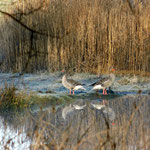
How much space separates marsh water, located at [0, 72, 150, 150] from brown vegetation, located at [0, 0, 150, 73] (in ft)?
1.54

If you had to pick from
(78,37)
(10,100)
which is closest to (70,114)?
(10,100)

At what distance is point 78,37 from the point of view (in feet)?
31.2

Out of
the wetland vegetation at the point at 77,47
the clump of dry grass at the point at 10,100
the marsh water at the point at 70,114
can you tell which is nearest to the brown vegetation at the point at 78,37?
the wetland vegetation at the point at 77,47

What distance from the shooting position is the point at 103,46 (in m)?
9.30

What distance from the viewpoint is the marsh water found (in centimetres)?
386

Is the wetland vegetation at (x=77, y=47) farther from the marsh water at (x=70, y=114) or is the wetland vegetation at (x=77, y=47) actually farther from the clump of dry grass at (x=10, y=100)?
the clump of dry grass at (x=10, y=100)

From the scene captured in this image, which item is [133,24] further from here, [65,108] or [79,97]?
[65,108]

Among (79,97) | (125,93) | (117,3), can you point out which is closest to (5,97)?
(79,97)

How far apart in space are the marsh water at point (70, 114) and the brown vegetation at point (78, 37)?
1.54 ft

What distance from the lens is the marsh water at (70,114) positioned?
3863mm

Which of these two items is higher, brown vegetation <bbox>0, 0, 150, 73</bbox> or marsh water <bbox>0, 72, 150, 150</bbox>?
brown vegetation <bbox>0, 0, 150, 73</bbox>

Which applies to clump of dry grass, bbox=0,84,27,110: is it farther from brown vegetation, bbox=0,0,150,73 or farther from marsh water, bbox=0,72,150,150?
brown vegetation, bbox=0,0,150,73

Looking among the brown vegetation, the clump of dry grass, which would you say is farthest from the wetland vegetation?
the clump of dry grass

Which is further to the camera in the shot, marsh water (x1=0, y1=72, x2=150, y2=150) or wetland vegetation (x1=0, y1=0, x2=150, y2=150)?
wetland vegetation (x1=0, y1=0, x2=150, y2=150)
